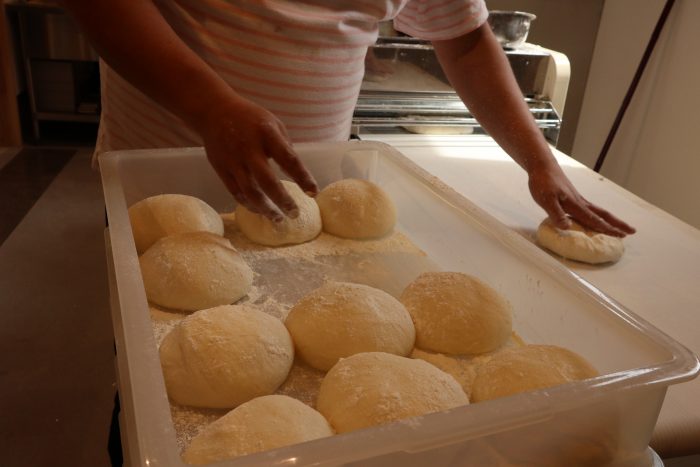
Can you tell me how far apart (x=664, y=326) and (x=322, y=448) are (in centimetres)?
87

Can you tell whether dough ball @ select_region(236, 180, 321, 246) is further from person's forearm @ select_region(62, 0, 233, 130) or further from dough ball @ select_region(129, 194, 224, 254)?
person's forearm @ select_region(62, 0, 233, 130)

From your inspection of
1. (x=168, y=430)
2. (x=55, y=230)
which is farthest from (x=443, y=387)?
(x=55, y=230)

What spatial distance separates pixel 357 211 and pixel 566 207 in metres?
0.41

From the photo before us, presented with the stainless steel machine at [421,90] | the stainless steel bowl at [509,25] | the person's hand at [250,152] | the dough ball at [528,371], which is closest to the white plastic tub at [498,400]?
the dough ball at [528,371]

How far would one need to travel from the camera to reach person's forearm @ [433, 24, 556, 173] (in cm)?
121

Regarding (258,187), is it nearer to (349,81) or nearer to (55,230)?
(349,81)

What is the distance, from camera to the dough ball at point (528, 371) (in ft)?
2.15

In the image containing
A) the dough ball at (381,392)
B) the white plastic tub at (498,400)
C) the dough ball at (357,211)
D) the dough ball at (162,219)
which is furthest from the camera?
the dough ball at (357,211)

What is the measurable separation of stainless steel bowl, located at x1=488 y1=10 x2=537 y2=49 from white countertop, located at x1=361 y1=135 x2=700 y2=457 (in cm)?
39

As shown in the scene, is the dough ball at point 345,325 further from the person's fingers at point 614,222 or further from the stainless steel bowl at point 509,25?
the stainless steel bowl at point 509,25

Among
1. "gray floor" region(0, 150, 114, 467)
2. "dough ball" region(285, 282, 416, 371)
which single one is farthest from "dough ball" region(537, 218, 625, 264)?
"gray floor" region(0, 150, 114, 467)

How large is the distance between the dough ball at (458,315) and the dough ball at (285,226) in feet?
0.85

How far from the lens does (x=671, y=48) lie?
8.76 feet

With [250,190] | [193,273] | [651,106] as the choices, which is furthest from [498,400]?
[651,106]
